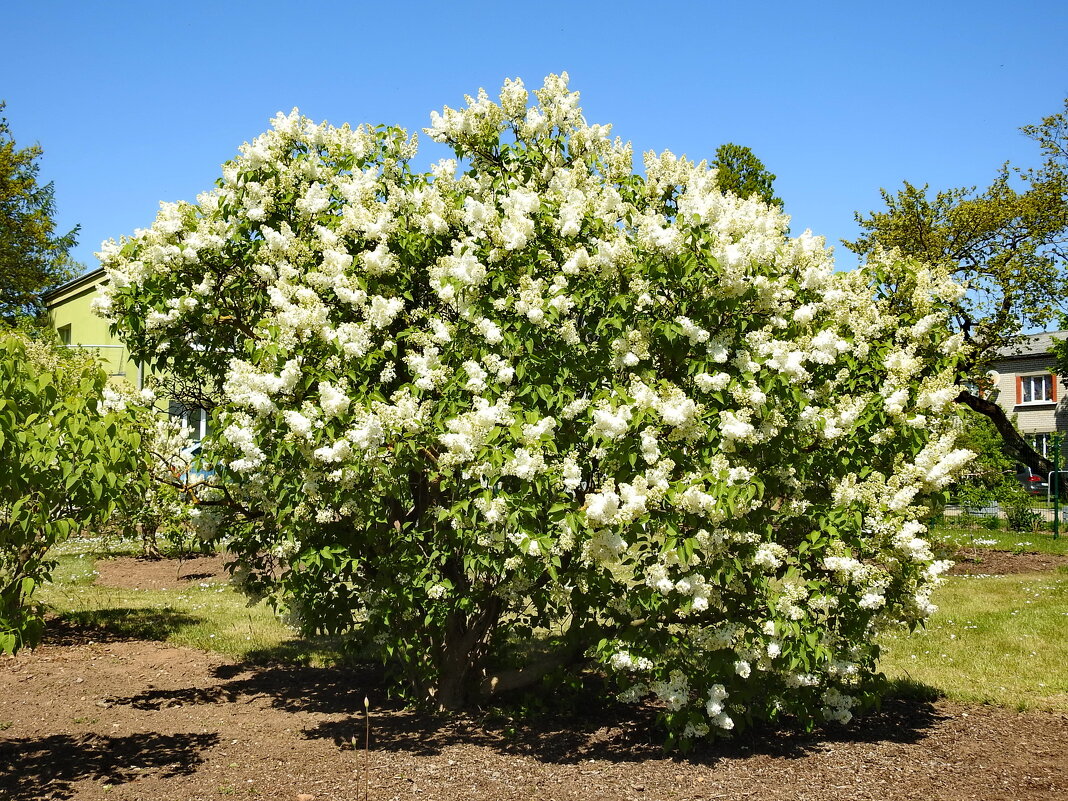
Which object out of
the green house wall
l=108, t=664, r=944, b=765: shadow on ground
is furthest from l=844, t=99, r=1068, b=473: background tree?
the green house wall

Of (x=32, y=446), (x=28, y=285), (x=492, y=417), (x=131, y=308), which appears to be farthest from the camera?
(x=28, y=285)

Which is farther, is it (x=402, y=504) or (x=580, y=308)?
(x=402, y=504)

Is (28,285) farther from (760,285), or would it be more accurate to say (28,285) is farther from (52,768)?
(760,285)

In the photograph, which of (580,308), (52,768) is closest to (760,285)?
(580,308)

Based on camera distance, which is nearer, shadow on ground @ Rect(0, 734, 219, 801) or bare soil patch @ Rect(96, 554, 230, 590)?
shadow on ground @ Rect(0, 734, 219, 801)

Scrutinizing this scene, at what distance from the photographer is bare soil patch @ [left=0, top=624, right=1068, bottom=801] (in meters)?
4.89

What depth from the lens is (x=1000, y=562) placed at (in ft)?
46.3

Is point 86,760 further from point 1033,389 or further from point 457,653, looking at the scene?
point 1033,389

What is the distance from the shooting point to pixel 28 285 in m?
29.5

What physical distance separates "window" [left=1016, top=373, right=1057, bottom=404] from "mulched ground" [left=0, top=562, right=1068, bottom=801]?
34.9 metres

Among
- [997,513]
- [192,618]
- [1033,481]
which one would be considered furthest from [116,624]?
[1033,481]

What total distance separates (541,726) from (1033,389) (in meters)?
37.3

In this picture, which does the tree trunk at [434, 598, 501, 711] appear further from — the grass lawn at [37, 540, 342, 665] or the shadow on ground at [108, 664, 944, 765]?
the grass lawn at [37, 540, 342, 665]

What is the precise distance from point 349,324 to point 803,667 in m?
3.42
